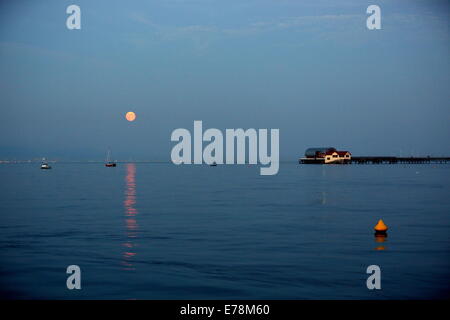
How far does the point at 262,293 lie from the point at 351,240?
46.3ft

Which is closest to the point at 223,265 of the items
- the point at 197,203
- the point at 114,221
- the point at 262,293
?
the point at 262,293

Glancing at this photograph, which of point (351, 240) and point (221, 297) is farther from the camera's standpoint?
point (351, 240)

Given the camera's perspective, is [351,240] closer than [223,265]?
No

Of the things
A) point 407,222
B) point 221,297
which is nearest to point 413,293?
point 221,297

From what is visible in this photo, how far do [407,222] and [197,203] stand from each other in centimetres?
2483

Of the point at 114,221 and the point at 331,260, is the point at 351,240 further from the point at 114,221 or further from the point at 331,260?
the point at 114,221

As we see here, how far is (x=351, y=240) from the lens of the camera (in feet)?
102

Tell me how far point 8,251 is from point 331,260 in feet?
53.6
